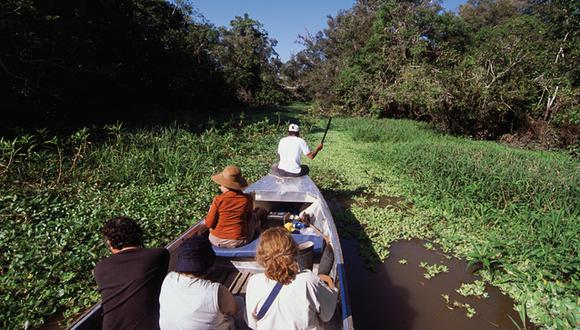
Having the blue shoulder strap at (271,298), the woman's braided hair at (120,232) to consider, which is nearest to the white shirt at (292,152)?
the woman's braided hair at (120,232)

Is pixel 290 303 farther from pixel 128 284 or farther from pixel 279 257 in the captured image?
pixel 128 284

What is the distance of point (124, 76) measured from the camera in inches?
467

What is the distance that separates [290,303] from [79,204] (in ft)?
13.6

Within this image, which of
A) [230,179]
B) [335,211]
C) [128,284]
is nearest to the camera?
[128,284]

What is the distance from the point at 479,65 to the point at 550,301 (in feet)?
33.5

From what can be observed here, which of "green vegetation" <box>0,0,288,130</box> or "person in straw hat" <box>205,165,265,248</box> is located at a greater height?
"green vegetation" <box>0,0,288,130</box>

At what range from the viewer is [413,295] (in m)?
3.45

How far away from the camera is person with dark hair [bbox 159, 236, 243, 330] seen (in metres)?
1.86

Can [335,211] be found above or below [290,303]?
below

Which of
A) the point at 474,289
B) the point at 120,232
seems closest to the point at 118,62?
the point at 120,232

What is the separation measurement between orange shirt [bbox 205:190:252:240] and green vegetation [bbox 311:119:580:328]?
1.85 metres

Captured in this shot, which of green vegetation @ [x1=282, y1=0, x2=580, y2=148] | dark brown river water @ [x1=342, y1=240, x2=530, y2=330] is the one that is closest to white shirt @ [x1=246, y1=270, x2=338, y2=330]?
dark brown river water @ [x1=342, y1=240, x2=530, y2=330]

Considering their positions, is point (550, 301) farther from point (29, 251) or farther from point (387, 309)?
point (29, 251)

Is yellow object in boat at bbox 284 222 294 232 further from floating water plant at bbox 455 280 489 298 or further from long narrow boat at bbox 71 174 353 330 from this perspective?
floating water plant at bbox 455 280 489 298
